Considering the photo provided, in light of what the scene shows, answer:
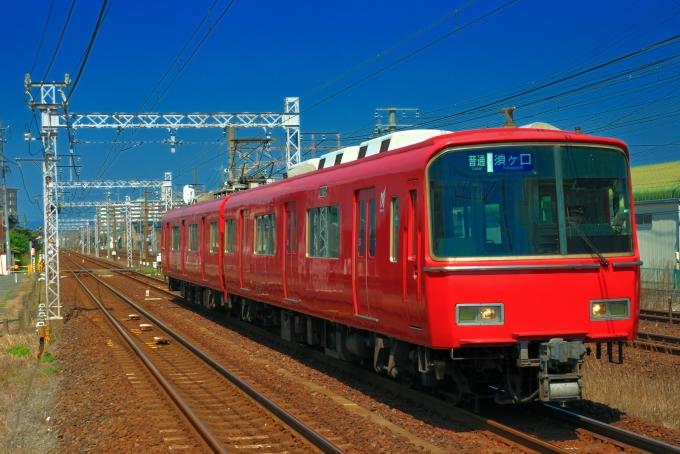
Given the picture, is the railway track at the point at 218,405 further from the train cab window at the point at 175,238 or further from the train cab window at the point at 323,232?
the train cab window at the point at 175,238

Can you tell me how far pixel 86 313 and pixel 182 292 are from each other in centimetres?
363

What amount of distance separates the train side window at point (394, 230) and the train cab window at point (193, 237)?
14079 millimetres

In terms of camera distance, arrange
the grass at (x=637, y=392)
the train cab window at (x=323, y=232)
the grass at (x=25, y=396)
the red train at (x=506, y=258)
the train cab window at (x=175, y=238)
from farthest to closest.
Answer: the train cab window at (x=175, y=238) < the train cab window at (x=323, y=232) < the grass at (x=637, y=392) < the grass at (x=25, y=396) < the red train at (x=506, y=258)

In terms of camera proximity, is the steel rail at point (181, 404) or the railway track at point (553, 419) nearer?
the railway track at point (553, 419)

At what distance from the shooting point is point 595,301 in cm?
799

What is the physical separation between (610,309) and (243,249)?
32.7ft

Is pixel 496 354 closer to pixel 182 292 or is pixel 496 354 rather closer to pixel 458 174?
pixel 458 174

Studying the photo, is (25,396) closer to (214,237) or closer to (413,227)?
(413,227)

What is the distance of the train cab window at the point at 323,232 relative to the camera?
Answer: 36.4ft

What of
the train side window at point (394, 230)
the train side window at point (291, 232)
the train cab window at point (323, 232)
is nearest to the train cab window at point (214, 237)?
the train side window at point (291, 232)

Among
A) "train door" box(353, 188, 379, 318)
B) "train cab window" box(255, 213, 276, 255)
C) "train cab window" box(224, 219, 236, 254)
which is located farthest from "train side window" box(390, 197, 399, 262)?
"train cab window" box(224, 219, 236, 254)

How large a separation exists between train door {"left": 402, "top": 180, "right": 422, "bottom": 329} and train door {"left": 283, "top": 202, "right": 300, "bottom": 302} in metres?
4.51

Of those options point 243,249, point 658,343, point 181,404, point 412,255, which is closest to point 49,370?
point 181,404

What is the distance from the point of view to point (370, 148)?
11.2 m
